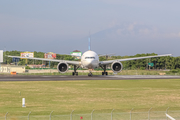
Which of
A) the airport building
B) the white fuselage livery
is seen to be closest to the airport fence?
the white fuselage livery

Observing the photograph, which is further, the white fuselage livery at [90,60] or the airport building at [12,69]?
the airport building at [12,69]

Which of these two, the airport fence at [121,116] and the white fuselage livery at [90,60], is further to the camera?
the white fuselage livery at [90,60]

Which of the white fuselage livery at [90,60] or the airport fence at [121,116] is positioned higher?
the white fuselage livery at [90,60]

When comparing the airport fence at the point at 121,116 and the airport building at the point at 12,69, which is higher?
the airport building at the point at 12,69

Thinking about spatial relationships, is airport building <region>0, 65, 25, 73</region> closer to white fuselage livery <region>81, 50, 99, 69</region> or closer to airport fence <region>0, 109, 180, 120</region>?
white fuselage livery <region>81, 50, 99, 69</region>

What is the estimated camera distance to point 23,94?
35219 millimetres

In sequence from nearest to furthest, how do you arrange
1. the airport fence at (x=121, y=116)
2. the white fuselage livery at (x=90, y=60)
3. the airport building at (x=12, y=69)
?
the airport fence at (x=121, y=116)
the white fuselage livery at (x=90, y=60)
the airport building at (x=12, y=69)

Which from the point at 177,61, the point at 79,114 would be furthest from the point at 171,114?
the point at 177,61

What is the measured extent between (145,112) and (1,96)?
19509 millimetres

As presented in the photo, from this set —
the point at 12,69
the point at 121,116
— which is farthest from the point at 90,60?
the point at 12,69

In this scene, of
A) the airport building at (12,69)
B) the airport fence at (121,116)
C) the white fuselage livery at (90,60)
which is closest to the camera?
the airport fence at (121,116)

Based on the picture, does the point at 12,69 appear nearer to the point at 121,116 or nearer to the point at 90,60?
the point at 90,60

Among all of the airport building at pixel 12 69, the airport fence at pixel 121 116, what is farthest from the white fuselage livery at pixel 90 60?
the airport building at pixel 12 69

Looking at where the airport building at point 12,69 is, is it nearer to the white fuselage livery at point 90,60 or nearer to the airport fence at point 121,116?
the white fuselage livery at point 90,60
